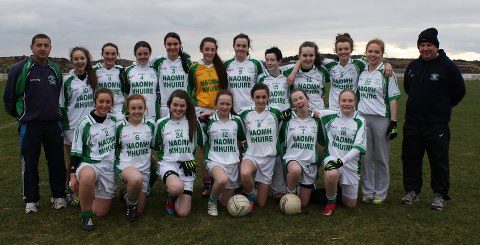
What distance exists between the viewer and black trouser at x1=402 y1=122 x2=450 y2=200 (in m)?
5.22

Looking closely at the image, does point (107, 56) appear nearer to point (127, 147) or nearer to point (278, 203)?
point (127, 147)

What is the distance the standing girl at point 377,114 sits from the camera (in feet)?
17.7

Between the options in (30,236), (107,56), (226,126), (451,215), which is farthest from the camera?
(107,56)

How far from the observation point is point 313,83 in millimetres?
5805

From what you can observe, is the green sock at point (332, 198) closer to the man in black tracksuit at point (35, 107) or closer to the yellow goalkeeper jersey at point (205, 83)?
the yellow goalkeeper jersey at point (205, 83)

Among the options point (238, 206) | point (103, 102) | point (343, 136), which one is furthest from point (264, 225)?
point (103, 102)

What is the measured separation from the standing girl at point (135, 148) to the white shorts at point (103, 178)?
0.09 metres

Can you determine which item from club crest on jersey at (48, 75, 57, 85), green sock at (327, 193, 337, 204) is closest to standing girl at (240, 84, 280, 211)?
green sock at (327, 193, 337, 204)

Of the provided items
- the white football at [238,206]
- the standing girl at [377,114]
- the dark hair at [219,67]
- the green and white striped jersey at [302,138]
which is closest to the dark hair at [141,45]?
the dark hair at [219,67]

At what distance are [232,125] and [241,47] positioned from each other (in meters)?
1.09

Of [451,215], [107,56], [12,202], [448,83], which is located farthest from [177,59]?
[451,215]

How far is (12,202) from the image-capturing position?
5.64 m

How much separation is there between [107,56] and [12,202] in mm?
2140

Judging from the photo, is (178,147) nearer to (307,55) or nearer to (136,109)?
(136,109)
